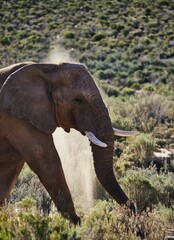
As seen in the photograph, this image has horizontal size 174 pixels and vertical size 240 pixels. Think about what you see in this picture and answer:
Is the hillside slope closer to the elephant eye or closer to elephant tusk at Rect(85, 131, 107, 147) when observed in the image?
the elephant eye

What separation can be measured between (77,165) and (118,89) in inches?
564

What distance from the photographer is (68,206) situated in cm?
622

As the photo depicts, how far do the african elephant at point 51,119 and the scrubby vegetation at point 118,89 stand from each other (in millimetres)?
383

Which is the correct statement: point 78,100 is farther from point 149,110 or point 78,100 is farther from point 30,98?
point 149,110

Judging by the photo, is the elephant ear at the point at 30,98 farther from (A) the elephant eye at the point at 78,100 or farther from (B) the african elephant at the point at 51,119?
(A) the elephant eye at the point at 78,100

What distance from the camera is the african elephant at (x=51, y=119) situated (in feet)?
20.8

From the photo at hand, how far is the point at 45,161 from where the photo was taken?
6312mm

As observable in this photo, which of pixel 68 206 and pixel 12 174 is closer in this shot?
pixel 68 206

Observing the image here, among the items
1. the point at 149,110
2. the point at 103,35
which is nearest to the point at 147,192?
the point at 149,110

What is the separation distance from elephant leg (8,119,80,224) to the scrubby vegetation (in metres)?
0.26

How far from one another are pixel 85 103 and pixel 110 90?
17.1m

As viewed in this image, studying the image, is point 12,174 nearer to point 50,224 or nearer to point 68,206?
point 68,206

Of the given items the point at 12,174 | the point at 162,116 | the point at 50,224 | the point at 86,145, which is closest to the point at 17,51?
the point at 162,116

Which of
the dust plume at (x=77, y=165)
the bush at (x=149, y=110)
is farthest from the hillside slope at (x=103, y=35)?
the dust plume at (x=77, y=165)
